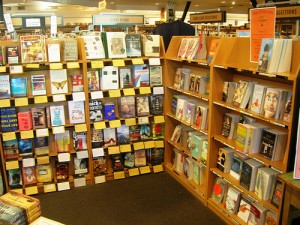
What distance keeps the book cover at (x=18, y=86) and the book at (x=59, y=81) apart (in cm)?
32

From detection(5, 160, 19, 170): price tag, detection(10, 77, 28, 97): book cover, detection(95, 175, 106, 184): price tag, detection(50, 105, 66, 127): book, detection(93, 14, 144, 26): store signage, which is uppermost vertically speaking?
detection(93, 14, 144, 26): store signage

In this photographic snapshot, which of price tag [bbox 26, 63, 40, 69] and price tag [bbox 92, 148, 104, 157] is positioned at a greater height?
price tag [bbox 26, 63, 40, 69]

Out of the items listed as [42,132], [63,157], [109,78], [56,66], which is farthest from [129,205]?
[56,66]

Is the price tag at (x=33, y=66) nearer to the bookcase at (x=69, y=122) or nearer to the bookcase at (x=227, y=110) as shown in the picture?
the bookcase at (x=69, y=122)

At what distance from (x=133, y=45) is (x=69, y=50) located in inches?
33.3

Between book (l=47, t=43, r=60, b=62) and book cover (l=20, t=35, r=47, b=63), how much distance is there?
6 cm

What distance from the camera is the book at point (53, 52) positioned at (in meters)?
3.66

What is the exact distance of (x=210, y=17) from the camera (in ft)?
14.6

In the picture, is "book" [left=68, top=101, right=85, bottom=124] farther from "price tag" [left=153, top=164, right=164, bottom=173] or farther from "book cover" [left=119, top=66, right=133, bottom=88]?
"price tag" [left=153, top=164, right=164, bottom=173]

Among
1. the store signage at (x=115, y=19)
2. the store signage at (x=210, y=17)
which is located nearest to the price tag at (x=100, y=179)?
the store signage at (x=115, y=19)

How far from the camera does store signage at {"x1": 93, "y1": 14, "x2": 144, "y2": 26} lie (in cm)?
416

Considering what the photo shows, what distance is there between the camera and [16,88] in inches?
144

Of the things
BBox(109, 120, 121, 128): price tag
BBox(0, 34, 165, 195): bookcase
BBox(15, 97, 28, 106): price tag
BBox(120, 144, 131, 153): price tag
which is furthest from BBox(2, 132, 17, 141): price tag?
BBox(120, 144, 131, 153): price tag

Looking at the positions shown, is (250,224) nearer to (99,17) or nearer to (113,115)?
(113,115)
